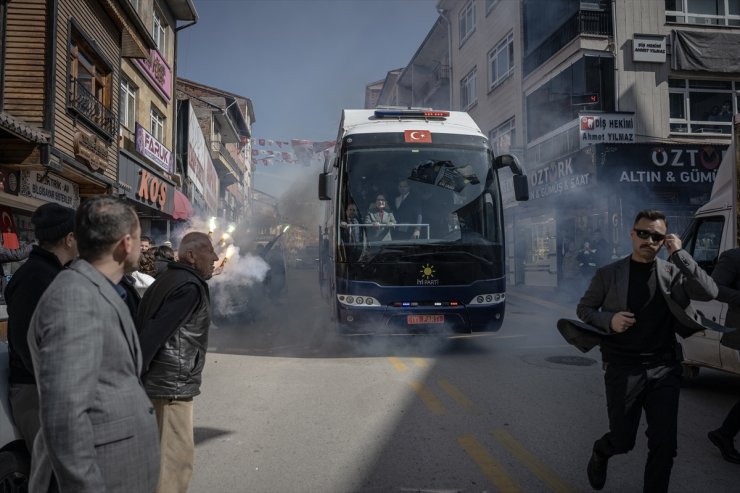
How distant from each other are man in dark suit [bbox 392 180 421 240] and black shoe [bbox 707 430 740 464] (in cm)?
441

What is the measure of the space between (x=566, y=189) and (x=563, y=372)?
1126 centimetres

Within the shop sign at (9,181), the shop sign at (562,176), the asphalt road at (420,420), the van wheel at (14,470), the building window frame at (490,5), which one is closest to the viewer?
the van wheel at (14,470)

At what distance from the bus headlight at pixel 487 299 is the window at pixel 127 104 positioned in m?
11.8

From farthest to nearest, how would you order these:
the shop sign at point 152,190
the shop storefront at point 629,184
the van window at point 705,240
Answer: the shop sign at point 152,190
the shop storefront at point 629,184
the van window at point 705,240

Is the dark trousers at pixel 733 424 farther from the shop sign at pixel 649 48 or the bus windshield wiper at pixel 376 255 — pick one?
the shop sign at pixel 649 48

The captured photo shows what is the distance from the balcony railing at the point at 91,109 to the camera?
11.4 m

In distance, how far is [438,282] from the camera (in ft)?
24.6

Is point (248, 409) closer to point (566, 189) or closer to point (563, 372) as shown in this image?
point (563, 372)

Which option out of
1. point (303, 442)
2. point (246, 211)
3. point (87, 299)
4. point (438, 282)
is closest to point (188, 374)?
point (87, 299)

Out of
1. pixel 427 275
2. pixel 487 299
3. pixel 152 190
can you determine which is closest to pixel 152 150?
pixel 152 190

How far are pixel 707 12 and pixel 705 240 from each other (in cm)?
1484

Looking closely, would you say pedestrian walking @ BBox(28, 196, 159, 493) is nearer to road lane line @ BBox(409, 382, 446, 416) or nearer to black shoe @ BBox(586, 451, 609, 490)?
black shoe @ BBox(586, 451, 609, 490)

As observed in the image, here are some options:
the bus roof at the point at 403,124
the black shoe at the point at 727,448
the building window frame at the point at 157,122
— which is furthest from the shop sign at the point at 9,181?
the black shoe at the point at 727,448

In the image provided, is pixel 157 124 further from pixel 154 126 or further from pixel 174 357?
pixel 174 357
